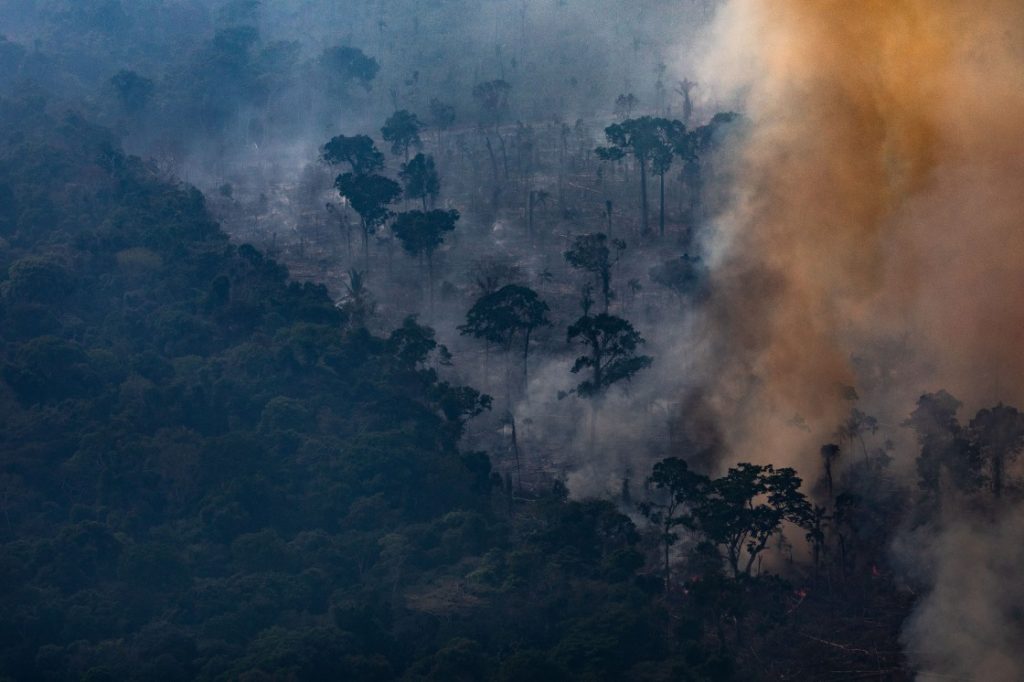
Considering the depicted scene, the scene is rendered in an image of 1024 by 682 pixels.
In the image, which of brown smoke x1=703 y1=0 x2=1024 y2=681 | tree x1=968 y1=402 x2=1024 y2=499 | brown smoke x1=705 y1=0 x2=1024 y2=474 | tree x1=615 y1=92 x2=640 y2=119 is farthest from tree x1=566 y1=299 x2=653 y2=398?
tree x1=615 y1=92 x2=640 y2=119

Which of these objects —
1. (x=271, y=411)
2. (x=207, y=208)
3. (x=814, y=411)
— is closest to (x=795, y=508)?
(x=814, y=411)

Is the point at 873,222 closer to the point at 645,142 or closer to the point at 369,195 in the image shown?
the point at 645,142

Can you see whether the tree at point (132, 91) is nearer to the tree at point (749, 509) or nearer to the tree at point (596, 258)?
the tree at point (596, 258)

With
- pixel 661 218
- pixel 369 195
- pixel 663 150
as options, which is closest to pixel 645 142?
pixel 663 150

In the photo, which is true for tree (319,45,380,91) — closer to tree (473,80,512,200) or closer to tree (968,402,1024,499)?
tree (473,80,512,200)

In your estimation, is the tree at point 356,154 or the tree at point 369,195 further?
the tree at point 356,154

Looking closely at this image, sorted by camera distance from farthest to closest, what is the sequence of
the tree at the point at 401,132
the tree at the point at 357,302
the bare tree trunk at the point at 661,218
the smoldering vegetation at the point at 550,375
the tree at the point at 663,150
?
the tree at the point at 401,132 → the bare tree trunk at the point at 661,218 → the tree at the point at 663,150 → the tree at the point at 357,302 → the smoldering vegetation at the point at 550,375

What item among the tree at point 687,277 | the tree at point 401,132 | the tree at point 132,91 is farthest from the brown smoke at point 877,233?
the tree at point 132,91
